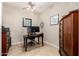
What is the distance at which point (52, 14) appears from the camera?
60.4 inches

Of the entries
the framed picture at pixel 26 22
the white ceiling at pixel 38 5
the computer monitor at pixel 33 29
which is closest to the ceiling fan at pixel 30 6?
the white ceiling at pixel 38 5

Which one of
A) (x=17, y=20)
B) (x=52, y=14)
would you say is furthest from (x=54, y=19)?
(x=17, y=20)

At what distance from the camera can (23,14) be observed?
1.49 metres

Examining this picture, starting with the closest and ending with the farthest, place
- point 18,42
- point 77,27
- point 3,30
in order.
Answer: point 77,27 < point 3,30 < point 18,42

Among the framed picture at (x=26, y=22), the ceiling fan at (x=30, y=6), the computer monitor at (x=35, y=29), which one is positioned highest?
the ceiling fan at (x=30, y=6)

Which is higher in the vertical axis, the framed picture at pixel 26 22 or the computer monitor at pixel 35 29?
the framed picture at pixel 26 22

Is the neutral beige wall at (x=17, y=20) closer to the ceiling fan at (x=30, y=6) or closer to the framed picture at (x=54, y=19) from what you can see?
the ceiling fan at (x=30, y=6)

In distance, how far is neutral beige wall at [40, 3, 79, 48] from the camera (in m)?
1.48

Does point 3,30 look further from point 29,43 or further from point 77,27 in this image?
point 77,27

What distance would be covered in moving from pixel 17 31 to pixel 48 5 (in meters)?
0.71

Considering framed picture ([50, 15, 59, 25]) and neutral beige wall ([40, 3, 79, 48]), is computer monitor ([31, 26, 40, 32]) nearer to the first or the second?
neutral beige wall ([40, 3, 79, 48])

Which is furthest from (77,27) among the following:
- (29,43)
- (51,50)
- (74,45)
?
(29,43)

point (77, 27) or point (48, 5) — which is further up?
point (48, 5)

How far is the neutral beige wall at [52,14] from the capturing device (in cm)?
148
